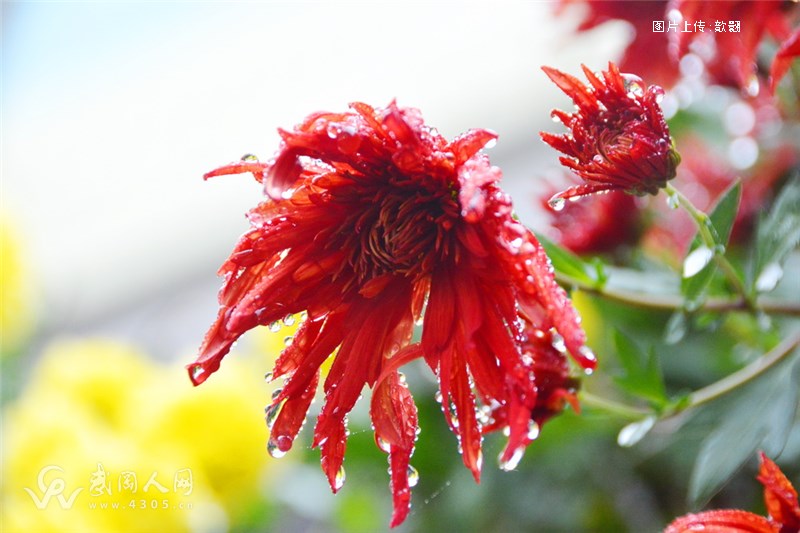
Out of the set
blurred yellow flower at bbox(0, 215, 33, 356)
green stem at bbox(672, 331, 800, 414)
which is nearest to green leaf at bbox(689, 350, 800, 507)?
green stem at bbox(672, 331, 800, 414)

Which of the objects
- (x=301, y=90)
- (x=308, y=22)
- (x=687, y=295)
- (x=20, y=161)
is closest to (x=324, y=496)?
(x=687, y=295)

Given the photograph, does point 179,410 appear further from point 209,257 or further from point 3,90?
point 3,90

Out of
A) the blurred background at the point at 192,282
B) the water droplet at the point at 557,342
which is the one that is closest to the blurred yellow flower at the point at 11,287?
the blurred background at the point at 192,282

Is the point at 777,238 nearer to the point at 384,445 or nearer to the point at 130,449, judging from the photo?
the point at 384,445

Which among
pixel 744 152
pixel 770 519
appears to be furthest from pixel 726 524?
pixel 744 152

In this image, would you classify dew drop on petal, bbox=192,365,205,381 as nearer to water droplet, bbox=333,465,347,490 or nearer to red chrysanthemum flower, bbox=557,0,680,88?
water droplet, bbox=333,465,347,490
